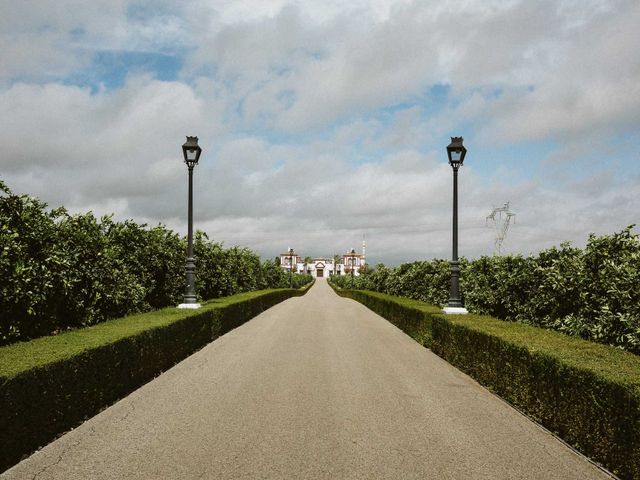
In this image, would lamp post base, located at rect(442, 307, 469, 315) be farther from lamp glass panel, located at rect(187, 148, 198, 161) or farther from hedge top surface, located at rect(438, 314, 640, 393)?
lamp glass panel, located at rect(187, 148, 198, 161)

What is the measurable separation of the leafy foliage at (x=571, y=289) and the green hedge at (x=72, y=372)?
24.8 ft

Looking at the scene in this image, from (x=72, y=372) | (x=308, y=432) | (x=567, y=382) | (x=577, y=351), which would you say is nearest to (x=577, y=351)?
(x=577, y=351)

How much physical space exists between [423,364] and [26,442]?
7.13 meters

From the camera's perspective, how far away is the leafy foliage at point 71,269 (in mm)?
7773

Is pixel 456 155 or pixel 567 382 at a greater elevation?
pixel 456 155

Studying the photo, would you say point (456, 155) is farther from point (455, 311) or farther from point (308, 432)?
point (308, 432)

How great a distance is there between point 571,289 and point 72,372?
870 centimetres

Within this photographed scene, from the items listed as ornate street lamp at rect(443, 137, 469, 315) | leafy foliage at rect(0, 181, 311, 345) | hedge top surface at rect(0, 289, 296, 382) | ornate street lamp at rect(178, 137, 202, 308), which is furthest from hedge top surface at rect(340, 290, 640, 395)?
ornate street lamp at rect(178, 137, 202, 308)

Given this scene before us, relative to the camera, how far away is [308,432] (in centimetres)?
552

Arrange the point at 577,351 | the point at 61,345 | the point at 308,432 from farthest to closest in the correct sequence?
the point at 61,345
the point at 577,351
the point at 308,432

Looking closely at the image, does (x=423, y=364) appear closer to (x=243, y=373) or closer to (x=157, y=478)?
(x=243, y=373)

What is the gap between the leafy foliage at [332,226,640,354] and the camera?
7.85 metres

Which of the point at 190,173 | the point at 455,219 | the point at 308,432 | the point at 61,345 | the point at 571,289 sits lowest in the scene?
the point at 308,432

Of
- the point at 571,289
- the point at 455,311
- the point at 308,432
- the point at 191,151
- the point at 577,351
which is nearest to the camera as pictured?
the point at 308,432
